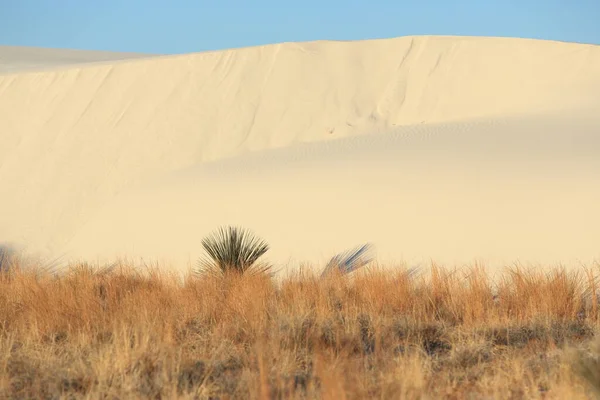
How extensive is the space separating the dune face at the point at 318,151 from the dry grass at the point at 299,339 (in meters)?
3.62

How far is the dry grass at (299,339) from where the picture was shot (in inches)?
193

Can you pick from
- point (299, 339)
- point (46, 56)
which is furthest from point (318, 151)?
point (46, 56)

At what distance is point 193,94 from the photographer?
2673 cm

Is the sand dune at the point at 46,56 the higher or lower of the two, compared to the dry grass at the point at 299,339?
higher

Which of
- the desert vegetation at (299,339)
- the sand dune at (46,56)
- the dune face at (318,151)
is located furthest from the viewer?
the sand dune at (46,56)

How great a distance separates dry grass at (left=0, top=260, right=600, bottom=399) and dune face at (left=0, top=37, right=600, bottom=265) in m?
3.62

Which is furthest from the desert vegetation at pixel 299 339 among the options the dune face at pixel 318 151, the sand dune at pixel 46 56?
the sand dune at pixel 46 56

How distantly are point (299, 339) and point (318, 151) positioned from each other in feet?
43.2

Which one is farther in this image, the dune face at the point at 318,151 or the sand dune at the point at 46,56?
the sand dune at the point at 46,56

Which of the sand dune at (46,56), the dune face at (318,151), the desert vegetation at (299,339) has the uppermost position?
the sand dune at (46,56)

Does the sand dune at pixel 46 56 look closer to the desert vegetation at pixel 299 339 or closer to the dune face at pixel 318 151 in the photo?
the dune face at pixel 318 151

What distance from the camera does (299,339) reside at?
20.4 ft

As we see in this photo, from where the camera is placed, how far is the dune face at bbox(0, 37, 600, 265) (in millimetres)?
12805

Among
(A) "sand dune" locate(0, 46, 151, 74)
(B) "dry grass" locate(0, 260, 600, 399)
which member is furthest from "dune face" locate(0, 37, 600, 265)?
(A) "sand dune" locate(0, 46, 151, 74)
